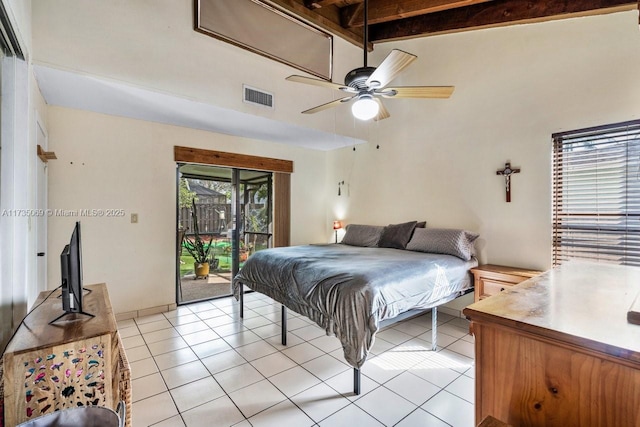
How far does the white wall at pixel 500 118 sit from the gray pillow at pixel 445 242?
28cm

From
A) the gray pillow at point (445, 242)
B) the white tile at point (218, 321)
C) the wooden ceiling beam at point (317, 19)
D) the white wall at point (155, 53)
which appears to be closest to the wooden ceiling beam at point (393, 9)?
the wooden ceiling beam at point (317, 19)

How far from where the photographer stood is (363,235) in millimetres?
4391

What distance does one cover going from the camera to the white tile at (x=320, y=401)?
195 cm

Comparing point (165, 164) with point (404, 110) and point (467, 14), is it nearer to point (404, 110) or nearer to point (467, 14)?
point (404, 110)

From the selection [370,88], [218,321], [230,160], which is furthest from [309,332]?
[230,160]

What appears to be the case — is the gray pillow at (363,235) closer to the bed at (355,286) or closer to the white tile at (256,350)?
the bed at (355,286)

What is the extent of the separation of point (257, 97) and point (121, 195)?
1.95m

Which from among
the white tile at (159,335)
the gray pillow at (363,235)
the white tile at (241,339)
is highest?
the gray pillow at (363,235)

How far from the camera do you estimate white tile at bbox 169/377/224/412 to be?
80.7 inches

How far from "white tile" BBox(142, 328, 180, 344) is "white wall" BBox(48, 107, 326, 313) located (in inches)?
25.7

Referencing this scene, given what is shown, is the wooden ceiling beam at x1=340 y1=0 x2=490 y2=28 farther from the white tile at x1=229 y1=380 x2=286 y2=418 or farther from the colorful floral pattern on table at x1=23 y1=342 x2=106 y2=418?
the colorful floral pattern on table at x1=23 y1=342 x2=106 y2=418

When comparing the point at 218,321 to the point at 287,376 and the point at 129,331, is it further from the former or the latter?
the point at 287,376

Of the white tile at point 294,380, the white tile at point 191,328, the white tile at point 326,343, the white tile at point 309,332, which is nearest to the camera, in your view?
the white tile at point 294,380

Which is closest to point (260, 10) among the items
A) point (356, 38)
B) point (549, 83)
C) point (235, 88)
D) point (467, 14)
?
point (235, 88)
